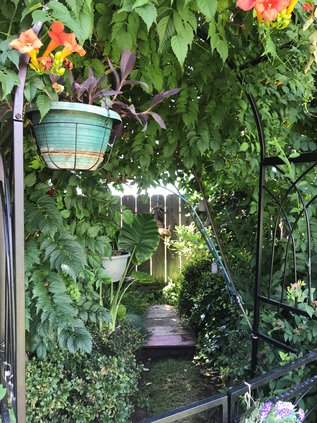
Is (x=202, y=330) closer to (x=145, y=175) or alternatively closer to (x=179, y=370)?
(x=179, y=370)

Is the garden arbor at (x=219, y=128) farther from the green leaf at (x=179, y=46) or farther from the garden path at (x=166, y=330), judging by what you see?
the garden path at (x=166, y=330)

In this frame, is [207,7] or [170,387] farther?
[170,387]

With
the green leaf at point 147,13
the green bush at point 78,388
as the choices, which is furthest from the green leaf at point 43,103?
the green bush at point 78,388

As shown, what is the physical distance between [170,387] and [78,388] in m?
0.94

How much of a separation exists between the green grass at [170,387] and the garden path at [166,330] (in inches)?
4.8

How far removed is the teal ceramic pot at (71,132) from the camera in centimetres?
118

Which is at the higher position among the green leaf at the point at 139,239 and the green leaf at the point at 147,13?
the green leaf at the point at 147,13

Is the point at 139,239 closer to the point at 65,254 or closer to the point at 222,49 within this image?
the point at 65,254

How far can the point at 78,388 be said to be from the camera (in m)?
2.01

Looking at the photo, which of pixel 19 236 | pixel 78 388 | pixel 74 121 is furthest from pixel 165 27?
pixel 78 388

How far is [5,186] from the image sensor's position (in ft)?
4.06

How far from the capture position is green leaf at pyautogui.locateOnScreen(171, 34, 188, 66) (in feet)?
3.38

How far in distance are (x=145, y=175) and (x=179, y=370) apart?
1.65m

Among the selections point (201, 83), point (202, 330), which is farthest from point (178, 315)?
point (201, 83)
